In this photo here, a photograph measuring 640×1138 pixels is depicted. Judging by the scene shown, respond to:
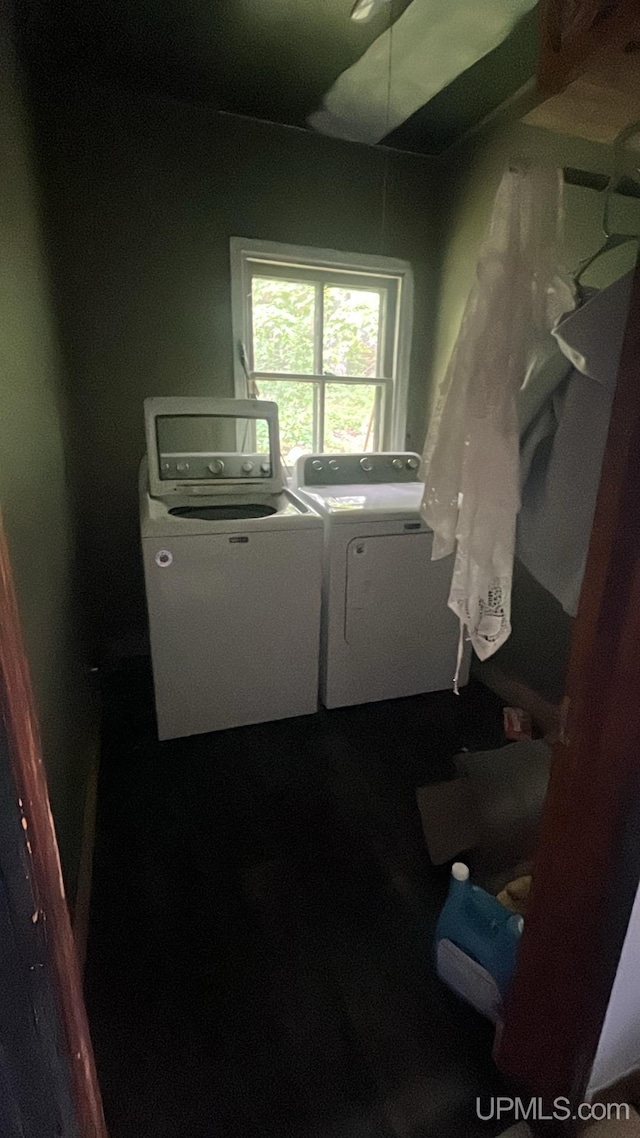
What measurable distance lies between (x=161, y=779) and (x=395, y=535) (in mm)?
1185

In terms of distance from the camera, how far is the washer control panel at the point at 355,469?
2.45 meters

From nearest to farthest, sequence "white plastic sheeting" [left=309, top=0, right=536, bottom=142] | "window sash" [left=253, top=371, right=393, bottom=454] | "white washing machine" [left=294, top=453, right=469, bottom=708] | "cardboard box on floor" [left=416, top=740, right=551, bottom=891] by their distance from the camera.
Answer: "cardboard box on floor" [left=416, top=740, right=551, bottom=891] → "white plastic sheeting" [left=309, top=0, right=536, bottom=142] → "white washing machine" [left=294, top=453, right=469, bottom=708] → "window sash" [left=253, top=371, right=393, bottom=454]

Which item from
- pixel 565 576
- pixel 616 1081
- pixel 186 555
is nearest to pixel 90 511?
pixel 186 555

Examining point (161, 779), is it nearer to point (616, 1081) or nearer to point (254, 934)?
point (254, 934)

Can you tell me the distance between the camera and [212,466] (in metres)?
2.15

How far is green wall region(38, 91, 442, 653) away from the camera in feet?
6.84

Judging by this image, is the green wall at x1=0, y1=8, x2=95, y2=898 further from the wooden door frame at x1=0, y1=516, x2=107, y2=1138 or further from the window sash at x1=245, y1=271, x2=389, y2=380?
the window sash at x1=245, y1=271, x2=389, y2=380

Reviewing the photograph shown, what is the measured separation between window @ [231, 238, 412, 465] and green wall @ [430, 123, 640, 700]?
0.23 m

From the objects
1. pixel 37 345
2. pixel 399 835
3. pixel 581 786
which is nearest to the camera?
pixel 581 786

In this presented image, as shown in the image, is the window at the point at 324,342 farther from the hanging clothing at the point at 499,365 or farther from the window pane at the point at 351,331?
the hanging clothing at the point at 499,365

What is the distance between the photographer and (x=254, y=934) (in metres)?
1.30

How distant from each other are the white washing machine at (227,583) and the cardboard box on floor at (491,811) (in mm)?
710

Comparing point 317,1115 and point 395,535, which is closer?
point 317,1115
